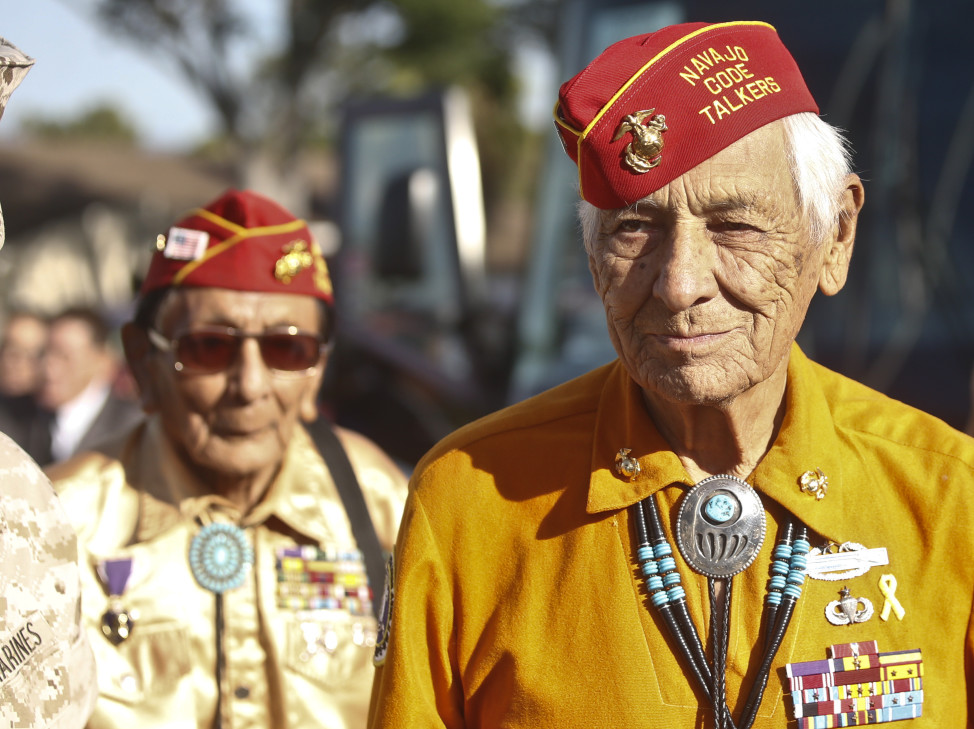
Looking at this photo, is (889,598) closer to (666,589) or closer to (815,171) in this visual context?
(666,589)

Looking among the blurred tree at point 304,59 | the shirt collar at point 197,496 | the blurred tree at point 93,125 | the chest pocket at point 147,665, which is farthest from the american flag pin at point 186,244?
the blurred tree at point 93,125

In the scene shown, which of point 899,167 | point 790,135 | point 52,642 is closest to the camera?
point 52,642

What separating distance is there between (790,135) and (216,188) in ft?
112

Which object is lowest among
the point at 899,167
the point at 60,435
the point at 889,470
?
the point at 889,470

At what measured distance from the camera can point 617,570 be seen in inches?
73.0

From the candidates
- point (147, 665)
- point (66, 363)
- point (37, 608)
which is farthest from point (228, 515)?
point (66, 363)

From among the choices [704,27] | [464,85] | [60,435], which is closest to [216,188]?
[464,85]

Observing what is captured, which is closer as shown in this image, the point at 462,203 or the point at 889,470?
the point at 889,470

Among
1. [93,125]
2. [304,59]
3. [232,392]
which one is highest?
[93,125]

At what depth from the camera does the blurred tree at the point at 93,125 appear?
67.4 m

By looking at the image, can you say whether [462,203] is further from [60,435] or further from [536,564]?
[536,564]

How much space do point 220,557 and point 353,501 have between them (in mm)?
381

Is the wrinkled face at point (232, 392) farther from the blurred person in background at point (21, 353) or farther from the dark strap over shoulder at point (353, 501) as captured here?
the blurred person in background at point (21, 353)

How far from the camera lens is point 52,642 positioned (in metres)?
1.68
